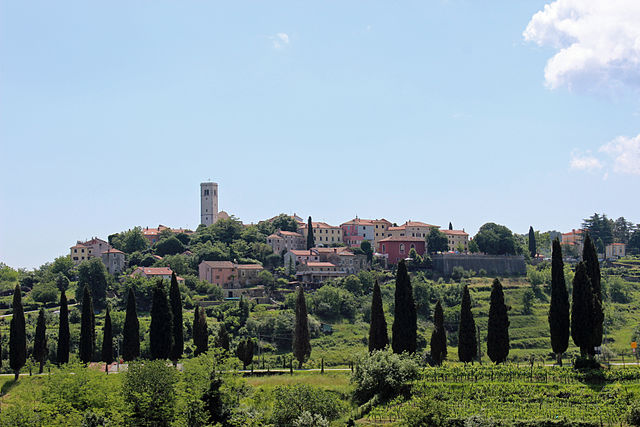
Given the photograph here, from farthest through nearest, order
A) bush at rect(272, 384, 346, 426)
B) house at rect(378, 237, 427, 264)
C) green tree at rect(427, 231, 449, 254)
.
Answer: house at rect(378, 237, 427, 264), green tree at rect(427, 231, 449, 254), bush at rect(272, 384, 346, 426)

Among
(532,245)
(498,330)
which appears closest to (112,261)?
(532,245)

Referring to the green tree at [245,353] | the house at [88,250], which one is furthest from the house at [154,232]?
the green tree at [245,353]

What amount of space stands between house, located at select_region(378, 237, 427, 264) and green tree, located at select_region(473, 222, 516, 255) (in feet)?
26.1

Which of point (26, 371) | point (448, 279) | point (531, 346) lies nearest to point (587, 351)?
point (531, 346)

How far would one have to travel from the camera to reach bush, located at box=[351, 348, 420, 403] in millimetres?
37969

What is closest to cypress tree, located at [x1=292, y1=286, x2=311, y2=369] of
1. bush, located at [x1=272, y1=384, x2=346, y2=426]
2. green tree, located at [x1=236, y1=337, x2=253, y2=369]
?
green tree, located at [x1=236, y1=337, x2=253, y2=369]

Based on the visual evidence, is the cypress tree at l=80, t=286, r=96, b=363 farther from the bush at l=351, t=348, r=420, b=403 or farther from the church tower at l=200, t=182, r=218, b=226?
the church tower at l=200, t=182, r=218, b=226

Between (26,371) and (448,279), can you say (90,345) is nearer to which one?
(26,371)

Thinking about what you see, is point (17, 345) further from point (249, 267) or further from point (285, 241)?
point (285, 241)

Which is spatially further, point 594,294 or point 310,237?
point 310,237

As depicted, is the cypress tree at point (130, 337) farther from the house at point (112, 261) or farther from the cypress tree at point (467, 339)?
Result: the house at point (112, 261)

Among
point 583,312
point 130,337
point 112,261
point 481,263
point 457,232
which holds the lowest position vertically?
point 130,337

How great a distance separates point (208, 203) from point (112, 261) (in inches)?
1669

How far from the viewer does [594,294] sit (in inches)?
1631
